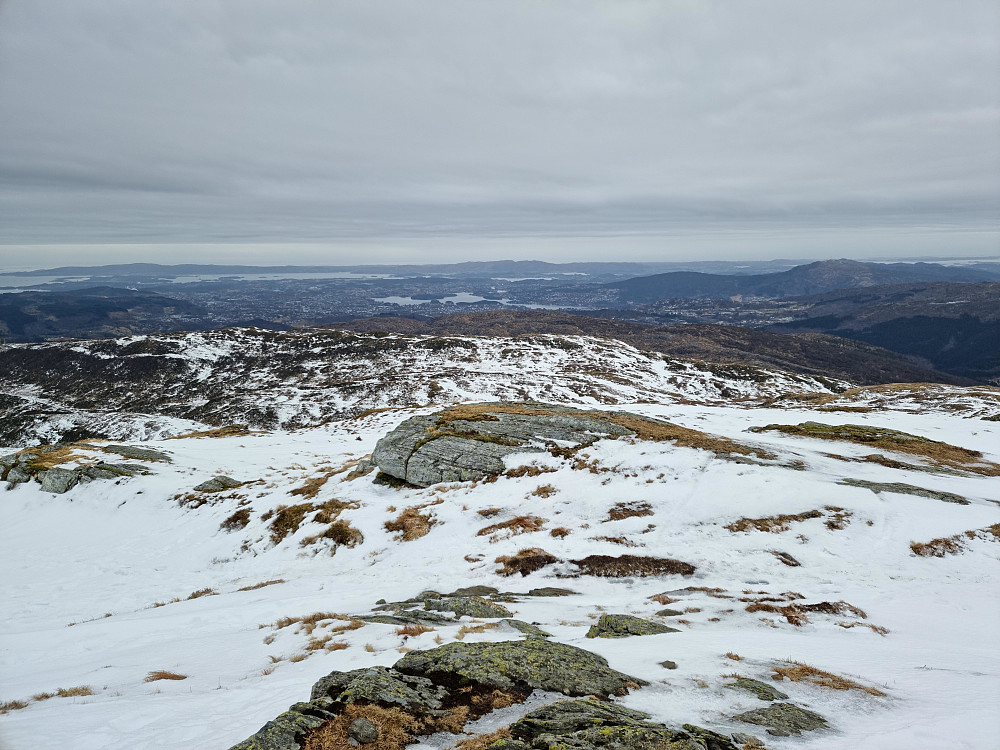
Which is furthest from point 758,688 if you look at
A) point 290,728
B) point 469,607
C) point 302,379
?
point 302,379

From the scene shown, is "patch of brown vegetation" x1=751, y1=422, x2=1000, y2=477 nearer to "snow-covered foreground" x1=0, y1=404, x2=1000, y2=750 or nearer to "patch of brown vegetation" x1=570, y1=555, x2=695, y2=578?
"snow-covered foreground" x1=0, y1=404, x2=1000, y2=750

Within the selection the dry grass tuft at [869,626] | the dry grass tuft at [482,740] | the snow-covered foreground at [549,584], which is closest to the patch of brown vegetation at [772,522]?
the snow-covered foreground at [549,584]

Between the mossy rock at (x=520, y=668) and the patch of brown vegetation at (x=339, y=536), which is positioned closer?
A: the mossy rock at (x=520, y=668)

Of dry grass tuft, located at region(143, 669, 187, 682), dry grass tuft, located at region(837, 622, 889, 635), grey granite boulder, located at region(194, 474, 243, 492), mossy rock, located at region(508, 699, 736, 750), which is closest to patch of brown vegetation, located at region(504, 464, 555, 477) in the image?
dry grass tuft, located at region(837, 622, 889, 635)

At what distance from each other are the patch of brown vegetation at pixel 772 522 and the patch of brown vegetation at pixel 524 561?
26.1 feet

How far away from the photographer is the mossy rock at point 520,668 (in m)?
8.23

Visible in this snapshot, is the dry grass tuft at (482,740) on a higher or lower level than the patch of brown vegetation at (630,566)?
higher

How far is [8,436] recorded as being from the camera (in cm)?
9862

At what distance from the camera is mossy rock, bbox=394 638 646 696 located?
324 inches

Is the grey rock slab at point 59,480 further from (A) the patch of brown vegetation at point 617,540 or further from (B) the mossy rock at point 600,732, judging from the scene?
(B) the mossy rock at point 600,732

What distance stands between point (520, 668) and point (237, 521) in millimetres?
22955

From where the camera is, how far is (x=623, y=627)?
37.9ft

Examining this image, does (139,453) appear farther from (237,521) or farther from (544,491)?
(544,491)

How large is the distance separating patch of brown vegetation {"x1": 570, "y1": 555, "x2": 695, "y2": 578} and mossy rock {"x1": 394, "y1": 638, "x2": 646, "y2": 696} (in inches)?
285
